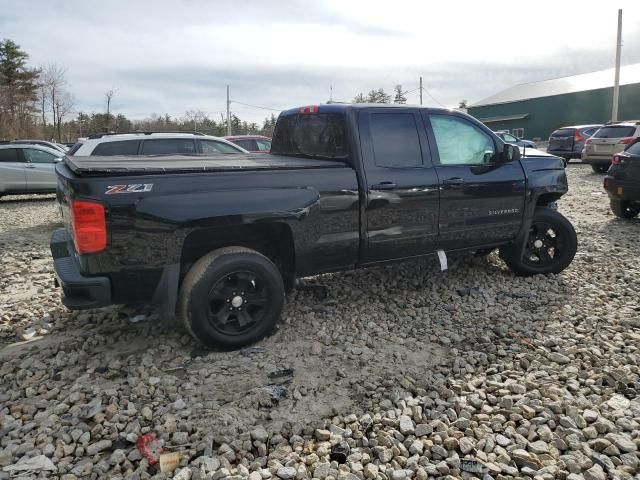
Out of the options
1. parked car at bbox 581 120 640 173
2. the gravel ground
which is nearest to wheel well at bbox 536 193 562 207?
the gravel ground

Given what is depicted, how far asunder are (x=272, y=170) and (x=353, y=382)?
1668mm

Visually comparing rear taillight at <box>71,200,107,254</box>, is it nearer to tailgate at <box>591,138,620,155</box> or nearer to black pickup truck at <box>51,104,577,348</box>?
black pickup truck at <box>51,104,577,348</box>

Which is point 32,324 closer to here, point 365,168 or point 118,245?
point 118,245

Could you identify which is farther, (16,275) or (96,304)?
(16,275)

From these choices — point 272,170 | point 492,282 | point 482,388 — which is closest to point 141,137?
point 272,170

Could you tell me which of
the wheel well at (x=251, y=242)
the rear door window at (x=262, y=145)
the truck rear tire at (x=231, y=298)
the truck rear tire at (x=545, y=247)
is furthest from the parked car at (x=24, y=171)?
the truck rear tire at (x=545, y=247)

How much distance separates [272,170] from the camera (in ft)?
12.3

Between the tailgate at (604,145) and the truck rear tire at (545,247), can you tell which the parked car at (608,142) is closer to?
the tailgate at (604,145)

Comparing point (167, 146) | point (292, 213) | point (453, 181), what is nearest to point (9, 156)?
point (167, 146)

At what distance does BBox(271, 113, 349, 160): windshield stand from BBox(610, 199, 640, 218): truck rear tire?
21.2 ft

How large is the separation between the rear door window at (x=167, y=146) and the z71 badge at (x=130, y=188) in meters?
5.93

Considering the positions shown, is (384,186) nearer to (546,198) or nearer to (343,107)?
(343,107)

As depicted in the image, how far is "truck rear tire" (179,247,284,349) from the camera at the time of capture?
11.6 feet

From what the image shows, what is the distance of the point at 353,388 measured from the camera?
10.7 feet
